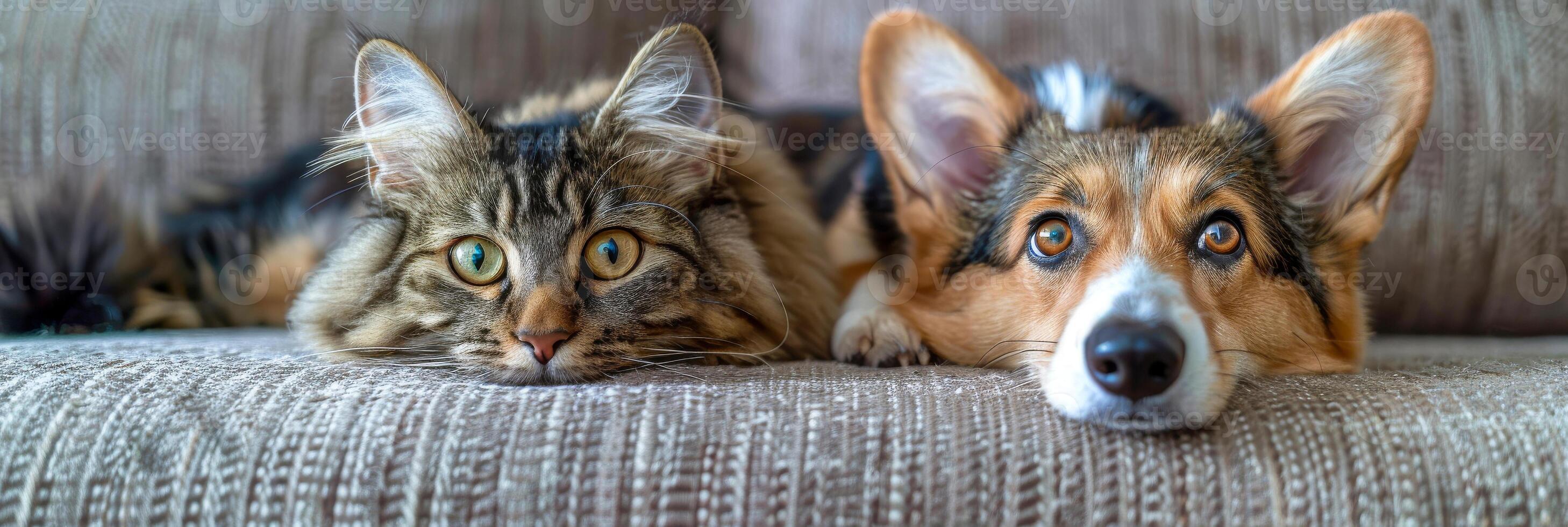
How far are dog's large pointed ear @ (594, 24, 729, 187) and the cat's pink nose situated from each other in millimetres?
338

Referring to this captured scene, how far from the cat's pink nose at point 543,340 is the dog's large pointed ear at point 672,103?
34 centimetres

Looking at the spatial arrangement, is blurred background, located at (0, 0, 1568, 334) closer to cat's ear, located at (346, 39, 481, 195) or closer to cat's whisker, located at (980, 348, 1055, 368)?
cat's ear, located at (346, 39, 481, 195)

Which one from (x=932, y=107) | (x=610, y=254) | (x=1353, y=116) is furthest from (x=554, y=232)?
(x=1353, y=116)

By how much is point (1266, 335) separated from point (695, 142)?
939mm

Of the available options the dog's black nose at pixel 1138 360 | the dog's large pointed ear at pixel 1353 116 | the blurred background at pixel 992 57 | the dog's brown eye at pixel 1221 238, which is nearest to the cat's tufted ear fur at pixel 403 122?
the blurred background at pixel 992 57

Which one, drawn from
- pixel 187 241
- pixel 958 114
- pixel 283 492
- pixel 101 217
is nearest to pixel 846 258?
pixel 958 114

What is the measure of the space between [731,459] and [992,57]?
155 cm

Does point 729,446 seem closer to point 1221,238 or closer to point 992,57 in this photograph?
point 1221,238

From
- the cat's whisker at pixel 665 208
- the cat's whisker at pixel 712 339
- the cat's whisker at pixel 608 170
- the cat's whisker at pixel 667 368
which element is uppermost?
the cat's whisker at pixel 608 170

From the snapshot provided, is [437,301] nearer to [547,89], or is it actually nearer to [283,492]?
[283,492]

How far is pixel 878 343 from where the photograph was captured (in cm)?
140

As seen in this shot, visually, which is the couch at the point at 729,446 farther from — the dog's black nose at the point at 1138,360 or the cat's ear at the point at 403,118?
the cat's ear at the point at 403,118

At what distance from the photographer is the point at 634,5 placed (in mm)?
2229

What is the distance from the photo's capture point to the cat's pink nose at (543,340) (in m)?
1.14
